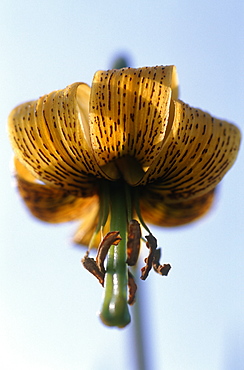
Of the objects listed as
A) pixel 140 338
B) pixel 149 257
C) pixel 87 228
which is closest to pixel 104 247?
pixel 149 257

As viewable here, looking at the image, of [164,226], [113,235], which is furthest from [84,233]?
[113,235]

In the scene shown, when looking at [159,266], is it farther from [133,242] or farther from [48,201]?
[48,201]

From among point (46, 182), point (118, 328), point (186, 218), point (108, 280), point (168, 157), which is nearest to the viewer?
point (118, 328)

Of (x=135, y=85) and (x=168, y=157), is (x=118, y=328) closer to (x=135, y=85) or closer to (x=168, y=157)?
(x=168, y=157)

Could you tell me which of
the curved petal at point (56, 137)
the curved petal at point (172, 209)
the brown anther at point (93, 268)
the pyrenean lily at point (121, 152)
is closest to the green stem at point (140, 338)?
the pyrenean lily at point (121, 152)

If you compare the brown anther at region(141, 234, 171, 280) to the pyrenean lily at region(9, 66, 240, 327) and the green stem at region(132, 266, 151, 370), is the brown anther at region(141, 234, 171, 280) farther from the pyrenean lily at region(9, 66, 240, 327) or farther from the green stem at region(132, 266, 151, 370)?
the green stem at region(132, 266, 151, 370)

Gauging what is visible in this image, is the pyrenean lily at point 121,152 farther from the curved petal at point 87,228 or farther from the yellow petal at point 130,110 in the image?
the curved petal at point 87,228
